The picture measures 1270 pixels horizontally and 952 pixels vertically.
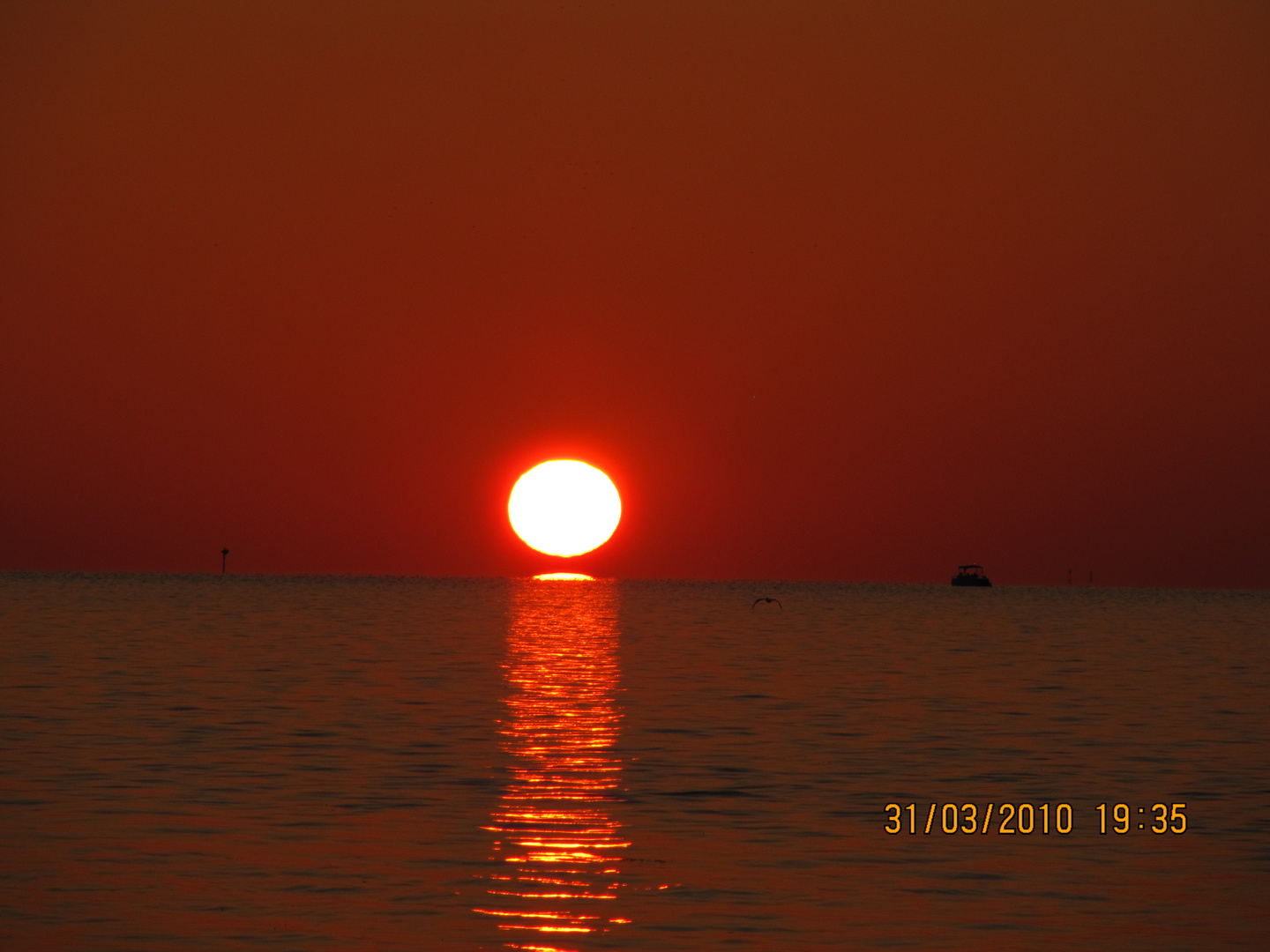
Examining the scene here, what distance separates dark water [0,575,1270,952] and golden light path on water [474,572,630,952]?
93 mm

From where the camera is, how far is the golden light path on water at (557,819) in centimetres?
2041

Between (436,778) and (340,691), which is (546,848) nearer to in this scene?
(436,778)

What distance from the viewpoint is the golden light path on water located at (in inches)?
803

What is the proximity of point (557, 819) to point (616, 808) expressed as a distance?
1.51 meters

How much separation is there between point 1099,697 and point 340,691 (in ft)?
82.8

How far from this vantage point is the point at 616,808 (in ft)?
95.2

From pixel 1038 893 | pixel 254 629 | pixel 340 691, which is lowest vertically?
pixel 1038 893

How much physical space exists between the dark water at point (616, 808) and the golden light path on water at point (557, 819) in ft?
0.31

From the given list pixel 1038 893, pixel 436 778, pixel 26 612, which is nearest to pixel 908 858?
pixel 1038 893

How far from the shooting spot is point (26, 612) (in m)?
134

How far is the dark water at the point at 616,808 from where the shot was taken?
20.5m

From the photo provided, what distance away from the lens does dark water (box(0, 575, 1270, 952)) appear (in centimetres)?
2045

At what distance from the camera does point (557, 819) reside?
27859 millimetres

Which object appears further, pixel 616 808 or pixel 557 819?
pixel 616 808
